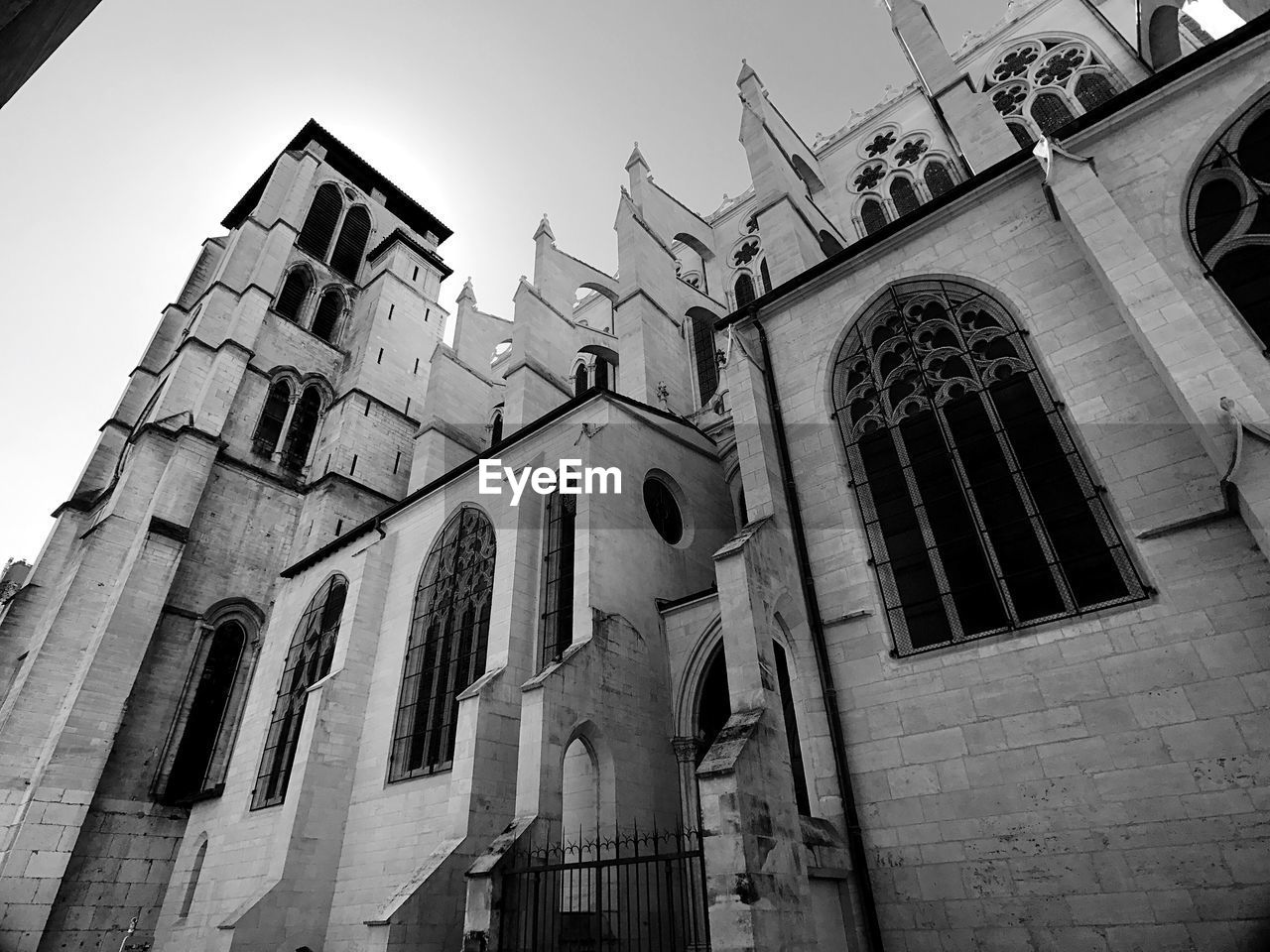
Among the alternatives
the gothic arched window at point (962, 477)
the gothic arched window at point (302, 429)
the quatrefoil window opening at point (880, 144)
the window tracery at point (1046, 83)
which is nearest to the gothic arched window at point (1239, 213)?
the gothic arched window at point (962, 477)

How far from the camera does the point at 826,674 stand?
7773mm

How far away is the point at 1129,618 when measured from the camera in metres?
6.21

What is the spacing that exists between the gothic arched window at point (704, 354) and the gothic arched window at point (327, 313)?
15.2 m

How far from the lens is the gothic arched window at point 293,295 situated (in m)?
24.3

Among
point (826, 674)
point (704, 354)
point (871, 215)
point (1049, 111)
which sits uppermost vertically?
point (1049, 111)

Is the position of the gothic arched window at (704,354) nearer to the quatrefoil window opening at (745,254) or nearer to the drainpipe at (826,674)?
the quatrefoil window opening at (745,254)

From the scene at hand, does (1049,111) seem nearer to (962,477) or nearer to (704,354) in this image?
(704,354)

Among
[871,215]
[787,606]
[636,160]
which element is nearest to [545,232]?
[636,160]

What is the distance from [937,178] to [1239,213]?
10.8 m

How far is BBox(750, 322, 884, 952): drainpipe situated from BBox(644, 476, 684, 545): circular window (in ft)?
10.8

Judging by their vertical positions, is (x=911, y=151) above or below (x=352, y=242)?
below

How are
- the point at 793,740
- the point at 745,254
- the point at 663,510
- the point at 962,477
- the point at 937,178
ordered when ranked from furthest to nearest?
the point at 745,254 < the point at 937,178 < the point at 663,510 < the point at 793,740 < the point at 962,477

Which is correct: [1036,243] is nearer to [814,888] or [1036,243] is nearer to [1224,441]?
[1224,441]

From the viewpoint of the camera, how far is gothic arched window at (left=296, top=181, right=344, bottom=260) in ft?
88.0
